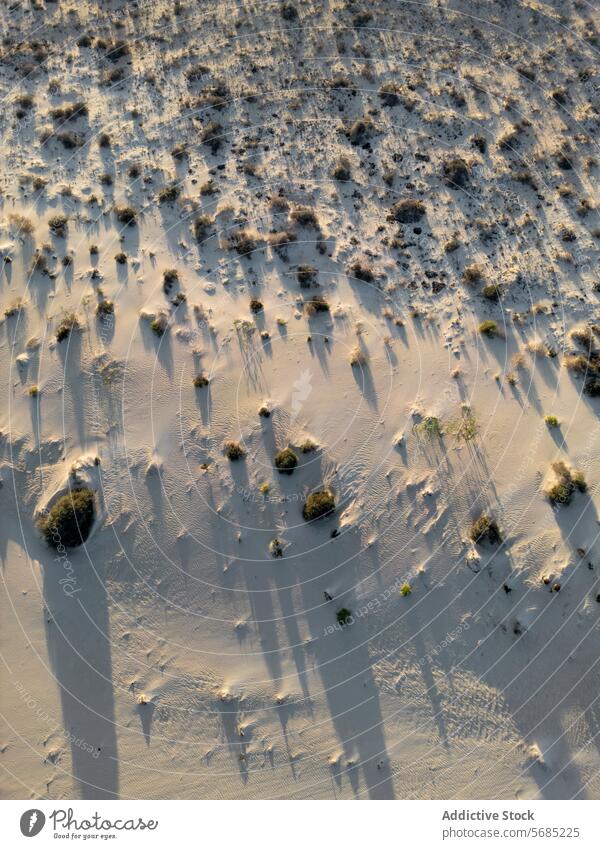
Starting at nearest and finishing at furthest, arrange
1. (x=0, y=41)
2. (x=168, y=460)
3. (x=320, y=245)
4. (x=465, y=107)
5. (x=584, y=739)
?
(x=584, y=739) < (x=168, y=460) < (x=320, y=245) < (x=465, y=107) < (x=0, y=41)

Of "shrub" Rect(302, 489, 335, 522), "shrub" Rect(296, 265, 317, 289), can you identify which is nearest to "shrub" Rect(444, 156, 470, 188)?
"shrub" Rect(296, 265, 317, 289)

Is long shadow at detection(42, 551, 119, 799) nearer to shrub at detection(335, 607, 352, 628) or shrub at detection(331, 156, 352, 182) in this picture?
shrub at detection(335, 607, 352, 628)

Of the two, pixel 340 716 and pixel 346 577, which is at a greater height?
pixel 346 577

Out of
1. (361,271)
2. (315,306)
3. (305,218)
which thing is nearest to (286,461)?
(315,306)

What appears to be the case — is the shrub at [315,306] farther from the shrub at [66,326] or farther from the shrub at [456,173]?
the shrub at [66,326]

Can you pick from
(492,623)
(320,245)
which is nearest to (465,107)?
(320,245)

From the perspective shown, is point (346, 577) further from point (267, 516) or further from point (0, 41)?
point (0, 41)
